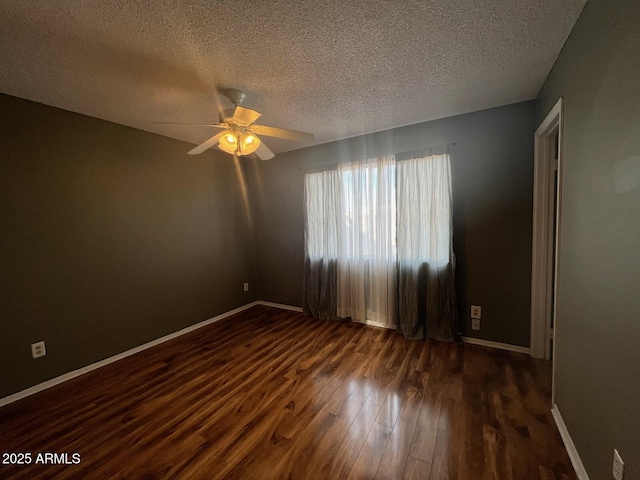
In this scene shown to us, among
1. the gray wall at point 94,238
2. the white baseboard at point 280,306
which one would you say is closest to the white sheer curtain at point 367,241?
the white baseboard at point 280,306

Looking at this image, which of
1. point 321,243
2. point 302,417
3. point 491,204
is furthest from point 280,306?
point 491,204

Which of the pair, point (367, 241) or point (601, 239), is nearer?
point (601, 239)

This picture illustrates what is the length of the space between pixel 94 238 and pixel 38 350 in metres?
1.00

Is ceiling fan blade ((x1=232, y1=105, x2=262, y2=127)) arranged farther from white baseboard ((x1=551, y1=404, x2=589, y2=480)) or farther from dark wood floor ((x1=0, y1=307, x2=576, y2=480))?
white baseboard ((x1=551, y1=404, x2=589, y2=480))

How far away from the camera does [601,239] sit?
→ 109 cm

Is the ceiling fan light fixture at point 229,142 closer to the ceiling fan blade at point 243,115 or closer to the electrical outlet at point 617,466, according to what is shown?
the ceiling fan blade at point 243,115

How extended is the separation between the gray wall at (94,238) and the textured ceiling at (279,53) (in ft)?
1.20

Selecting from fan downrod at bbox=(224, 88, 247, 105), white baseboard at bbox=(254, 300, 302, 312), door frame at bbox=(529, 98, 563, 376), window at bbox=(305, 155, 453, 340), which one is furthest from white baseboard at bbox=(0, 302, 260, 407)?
door frame at bbox=(529, 98, 563, 376)

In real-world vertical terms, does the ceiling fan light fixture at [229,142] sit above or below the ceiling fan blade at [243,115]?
below

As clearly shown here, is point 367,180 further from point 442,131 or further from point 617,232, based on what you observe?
point 617,232

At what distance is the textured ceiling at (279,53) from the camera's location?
1.22m

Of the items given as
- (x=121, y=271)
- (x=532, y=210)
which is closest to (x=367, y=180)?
(x=532, y=210)

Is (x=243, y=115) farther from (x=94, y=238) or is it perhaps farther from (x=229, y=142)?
(x=94, y=238)

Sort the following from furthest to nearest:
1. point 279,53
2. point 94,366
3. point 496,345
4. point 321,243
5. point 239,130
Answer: point 321,243
point 496,345
point 94,366
point 239,130
point 279,53
